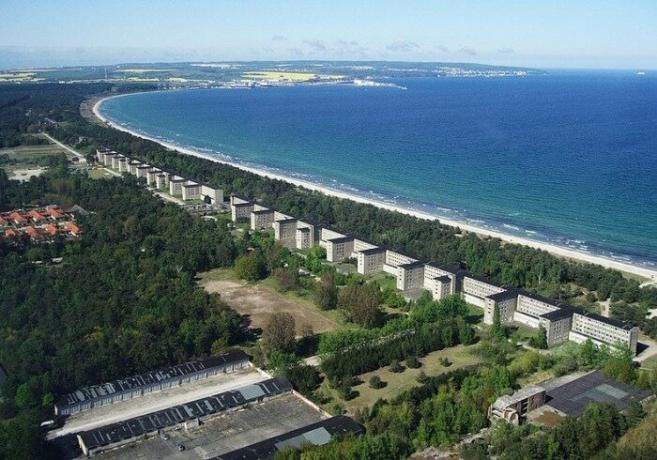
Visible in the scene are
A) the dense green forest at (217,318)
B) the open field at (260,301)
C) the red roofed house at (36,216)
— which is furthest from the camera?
the red roofed house at (36,216)

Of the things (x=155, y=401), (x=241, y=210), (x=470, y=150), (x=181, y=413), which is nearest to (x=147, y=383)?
(x=155, y=401)

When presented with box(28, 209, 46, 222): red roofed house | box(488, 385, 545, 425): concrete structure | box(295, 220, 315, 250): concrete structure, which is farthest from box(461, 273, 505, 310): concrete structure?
box(28, 209, 46, 222): red roofed house

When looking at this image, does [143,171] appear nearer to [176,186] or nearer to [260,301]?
[176,186]

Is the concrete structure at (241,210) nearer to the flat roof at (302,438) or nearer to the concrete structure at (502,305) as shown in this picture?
the concrete structure at (502,305)

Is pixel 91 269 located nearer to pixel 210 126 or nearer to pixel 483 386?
pixel 483 386

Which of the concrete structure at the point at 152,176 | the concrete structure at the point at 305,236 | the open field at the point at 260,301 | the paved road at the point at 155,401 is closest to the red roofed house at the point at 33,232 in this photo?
the open field at the point at 260,301

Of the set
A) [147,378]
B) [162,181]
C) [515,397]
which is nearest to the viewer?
[515,397]
